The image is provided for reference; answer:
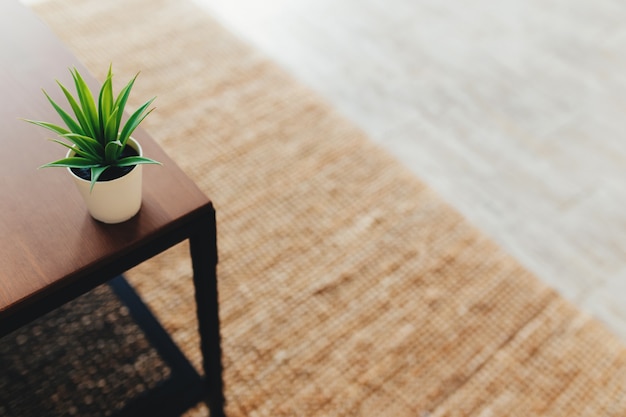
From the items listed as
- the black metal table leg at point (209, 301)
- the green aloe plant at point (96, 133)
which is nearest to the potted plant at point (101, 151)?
the green aloe plant at point (96, 133)

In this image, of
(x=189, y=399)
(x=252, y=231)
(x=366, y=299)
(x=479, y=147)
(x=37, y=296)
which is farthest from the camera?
(x=479, y=147)

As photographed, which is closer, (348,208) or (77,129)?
(77,129)

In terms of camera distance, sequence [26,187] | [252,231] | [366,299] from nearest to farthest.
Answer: [26,187]
[366,299]
[252,231]

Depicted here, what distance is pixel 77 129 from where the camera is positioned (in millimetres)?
750

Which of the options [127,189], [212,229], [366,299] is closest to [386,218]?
[366,299]

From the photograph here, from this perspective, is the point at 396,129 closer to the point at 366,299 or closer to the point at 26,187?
the point at 366,299

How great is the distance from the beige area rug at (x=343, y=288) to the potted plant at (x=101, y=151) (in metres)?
0.63

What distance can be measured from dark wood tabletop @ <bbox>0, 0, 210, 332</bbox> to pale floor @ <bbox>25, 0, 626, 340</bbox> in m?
1.03

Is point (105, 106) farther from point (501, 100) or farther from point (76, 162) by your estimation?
point (501, 100)

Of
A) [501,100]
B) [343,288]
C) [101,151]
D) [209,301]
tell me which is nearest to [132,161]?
[101,151]

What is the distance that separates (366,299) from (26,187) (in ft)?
2.74

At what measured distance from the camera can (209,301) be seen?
3.29ft

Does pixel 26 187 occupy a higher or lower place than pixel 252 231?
higher

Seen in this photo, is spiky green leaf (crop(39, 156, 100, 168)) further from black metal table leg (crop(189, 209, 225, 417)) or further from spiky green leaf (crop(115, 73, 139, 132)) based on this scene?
black metal table leg (crop(189, 209, 225, 417))
